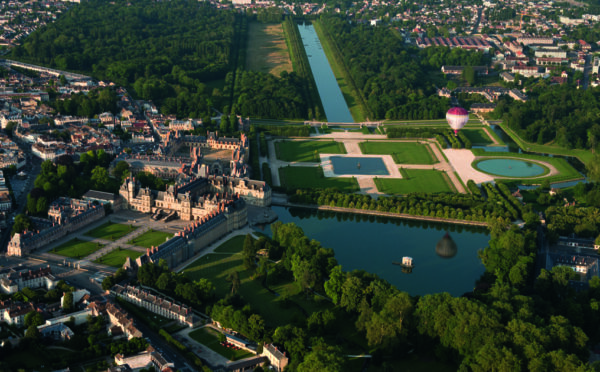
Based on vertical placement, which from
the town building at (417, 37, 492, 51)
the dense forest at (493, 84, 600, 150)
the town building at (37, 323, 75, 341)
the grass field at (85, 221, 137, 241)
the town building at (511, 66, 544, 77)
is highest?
the town building at (417, 37, 492, 51)

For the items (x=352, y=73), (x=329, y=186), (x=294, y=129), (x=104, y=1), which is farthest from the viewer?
(x=104, y=1)

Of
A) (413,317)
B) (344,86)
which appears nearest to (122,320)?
(413,317)

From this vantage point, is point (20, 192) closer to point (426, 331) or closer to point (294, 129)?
point (294, 129)

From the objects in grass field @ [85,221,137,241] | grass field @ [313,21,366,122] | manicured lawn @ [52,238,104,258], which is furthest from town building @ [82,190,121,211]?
grass field @ [313,21,366,122]

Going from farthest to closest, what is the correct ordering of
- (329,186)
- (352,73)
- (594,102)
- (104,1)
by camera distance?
(104,1)
(352,73)
(594,102)
(329,186)

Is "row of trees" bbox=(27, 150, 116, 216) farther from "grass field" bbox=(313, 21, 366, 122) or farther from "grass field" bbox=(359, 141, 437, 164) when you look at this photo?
"grass field" bbox=(313, 21, 366, 122)

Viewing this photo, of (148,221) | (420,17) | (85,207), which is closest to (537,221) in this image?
(148,221)
